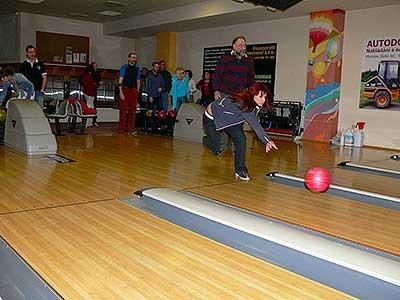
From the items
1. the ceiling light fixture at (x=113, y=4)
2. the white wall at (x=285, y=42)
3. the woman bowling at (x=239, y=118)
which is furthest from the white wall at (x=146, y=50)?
the woman bowling at (x=239, y=118)

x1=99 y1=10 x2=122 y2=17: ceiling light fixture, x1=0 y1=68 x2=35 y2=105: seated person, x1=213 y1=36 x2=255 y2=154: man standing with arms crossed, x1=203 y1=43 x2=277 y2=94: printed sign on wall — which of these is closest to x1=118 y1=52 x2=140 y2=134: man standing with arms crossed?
x1=0 y1=68 x2=35 y2=105: seated person

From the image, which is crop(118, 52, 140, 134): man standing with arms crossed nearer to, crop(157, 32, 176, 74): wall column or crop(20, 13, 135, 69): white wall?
crop(157, 32, 176, 74): wall column

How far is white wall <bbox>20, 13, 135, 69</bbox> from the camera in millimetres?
10520

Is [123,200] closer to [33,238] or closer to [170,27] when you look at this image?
[33,238]

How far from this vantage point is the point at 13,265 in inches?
76.8

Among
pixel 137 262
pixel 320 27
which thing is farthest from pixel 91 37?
pixel 137 262

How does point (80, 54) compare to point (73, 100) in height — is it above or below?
above

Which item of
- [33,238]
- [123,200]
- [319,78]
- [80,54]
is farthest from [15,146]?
[80,54]

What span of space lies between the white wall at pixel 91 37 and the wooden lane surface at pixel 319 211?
8.45 metres

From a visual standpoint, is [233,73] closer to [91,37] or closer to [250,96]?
[250,96]

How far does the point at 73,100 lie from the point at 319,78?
430 cm

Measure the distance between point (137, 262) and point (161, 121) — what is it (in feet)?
20.0

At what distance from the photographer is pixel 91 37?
452 inches

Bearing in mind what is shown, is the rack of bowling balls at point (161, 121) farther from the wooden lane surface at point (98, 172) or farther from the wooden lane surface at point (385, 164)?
the wooden lane surface at point (385, 164)
